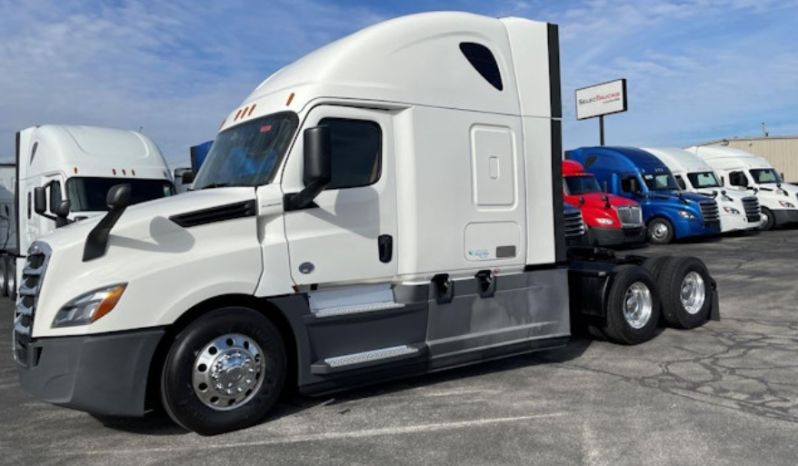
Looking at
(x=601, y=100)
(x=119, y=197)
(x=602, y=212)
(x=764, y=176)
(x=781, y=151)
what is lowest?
(x=602, y=212)

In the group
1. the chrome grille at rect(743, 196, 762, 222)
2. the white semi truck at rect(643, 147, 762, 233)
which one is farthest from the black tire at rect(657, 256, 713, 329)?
the chrome grille at rect(743, 196, 762, 222)

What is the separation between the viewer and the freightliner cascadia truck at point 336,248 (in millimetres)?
4477

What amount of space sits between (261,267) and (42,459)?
1.92m

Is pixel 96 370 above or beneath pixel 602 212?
beneath

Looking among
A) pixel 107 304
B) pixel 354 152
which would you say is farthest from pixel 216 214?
pixel 354 152

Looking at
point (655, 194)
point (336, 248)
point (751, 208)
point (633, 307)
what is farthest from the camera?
point (751, 208)

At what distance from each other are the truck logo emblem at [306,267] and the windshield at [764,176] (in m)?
23.1

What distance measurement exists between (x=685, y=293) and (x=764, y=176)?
18828 millimetres

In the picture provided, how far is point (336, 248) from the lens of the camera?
5.22 meters

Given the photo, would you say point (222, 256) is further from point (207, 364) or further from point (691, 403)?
point (691, 403)

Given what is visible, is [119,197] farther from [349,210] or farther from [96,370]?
[349,210]

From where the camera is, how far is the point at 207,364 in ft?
15.4

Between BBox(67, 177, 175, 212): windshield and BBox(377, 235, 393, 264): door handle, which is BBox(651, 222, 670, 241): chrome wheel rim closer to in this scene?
BBox(67, 177, 175, 212): windshield

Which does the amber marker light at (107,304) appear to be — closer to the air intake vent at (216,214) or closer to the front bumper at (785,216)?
the air intake vent at (216,214)
